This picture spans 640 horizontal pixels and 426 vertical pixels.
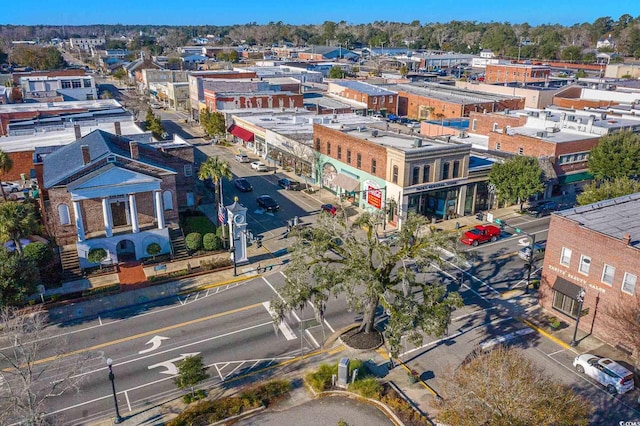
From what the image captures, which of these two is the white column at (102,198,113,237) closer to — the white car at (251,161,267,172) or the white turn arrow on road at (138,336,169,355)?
the white turn arrow on road at (138,336,169,355)

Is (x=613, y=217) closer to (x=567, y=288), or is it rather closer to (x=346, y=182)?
(x=567, y=288)

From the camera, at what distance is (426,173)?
2063 inches

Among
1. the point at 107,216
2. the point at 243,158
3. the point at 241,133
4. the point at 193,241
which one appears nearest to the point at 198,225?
the point at 193,241

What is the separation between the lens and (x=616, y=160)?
5656 centimetres

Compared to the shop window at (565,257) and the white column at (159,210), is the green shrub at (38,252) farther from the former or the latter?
the shop window at (565,257)

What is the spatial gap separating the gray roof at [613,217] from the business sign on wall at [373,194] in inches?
833

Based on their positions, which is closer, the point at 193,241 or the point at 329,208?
the point at 193,241

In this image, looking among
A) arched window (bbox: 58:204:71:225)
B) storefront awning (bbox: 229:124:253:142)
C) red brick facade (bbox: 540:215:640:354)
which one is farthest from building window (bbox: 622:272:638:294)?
storefront awning (bbox: 229:124:253:142)

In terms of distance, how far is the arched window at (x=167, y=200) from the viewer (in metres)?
46.2

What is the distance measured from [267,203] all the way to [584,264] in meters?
33.7

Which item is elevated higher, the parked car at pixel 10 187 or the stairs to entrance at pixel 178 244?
the parked car at pixel 10 187

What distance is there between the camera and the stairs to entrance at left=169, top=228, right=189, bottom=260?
1789 inches

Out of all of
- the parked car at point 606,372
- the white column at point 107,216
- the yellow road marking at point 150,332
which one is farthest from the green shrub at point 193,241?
the parked car at point 606,372

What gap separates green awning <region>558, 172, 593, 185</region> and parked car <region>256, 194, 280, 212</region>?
3409cm
